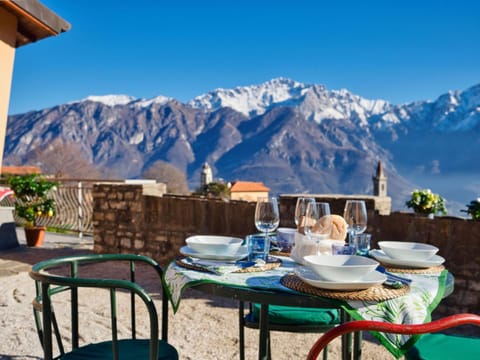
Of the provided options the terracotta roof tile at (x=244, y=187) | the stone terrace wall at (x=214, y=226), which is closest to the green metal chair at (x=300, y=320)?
the stone terrace wall at (x=214, y=226)

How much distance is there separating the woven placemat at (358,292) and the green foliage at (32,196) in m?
5.98

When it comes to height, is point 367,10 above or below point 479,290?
above

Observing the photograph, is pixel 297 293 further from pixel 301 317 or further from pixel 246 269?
pixel 301 317

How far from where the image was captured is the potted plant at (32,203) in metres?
6.42

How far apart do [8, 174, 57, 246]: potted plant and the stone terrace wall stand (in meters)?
1.42

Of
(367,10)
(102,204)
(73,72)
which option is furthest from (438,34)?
(102,204)

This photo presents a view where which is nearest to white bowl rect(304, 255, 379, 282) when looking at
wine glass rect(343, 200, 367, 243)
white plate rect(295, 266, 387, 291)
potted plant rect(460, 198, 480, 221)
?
white plate rect(295, 266, 387, 291)

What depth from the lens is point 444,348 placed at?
1493 millimetres

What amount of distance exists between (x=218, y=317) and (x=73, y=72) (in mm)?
140083

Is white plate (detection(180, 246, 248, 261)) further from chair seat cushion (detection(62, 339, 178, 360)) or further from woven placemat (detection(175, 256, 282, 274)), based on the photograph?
chair seat cushion (detection(62, 339, 178, 360))

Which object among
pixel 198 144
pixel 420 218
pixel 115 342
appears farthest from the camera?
pixel 198 144

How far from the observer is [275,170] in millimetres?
157250

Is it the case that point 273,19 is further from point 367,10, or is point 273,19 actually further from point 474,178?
point 474,178

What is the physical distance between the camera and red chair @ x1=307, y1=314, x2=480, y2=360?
1.05 meters
